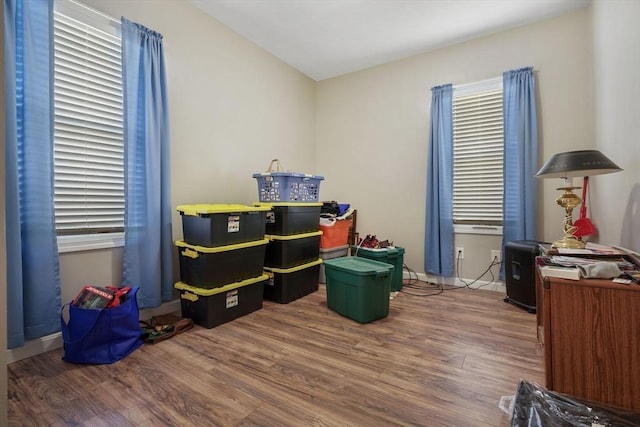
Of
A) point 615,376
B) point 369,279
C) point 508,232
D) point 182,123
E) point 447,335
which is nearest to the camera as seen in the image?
point 615,376

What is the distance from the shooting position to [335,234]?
329cm

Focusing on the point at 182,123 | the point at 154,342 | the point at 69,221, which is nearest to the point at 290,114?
the point at 182,123

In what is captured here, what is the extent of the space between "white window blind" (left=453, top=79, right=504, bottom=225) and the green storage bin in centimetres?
81

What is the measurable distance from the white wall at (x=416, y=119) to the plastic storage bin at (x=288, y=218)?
119cm

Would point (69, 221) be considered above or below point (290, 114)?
below

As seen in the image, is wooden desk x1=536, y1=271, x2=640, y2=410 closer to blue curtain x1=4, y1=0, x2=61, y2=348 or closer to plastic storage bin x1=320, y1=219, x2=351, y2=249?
plastic storage bin x1=320, y1=219, x2=351, y2=249

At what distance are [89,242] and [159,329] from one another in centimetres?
76

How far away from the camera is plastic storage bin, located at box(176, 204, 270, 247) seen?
83.9 inches

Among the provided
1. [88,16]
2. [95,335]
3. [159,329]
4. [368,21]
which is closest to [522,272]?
[368,21]

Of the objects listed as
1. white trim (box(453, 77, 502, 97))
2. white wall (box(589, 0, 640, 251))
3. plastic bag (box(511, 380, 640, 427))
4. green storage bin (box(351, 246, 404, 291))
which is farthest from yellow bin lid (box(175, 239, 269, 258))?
white trim (box(453, 77, 502, 97))

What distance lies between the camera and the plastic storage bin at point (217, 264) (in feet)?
7.04

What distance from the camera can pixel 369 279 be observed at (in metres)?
2.21

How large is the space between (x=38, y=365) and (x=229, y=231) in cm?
129

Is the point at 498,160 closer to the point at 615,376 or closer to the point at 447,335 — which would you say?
the point at 447,335
